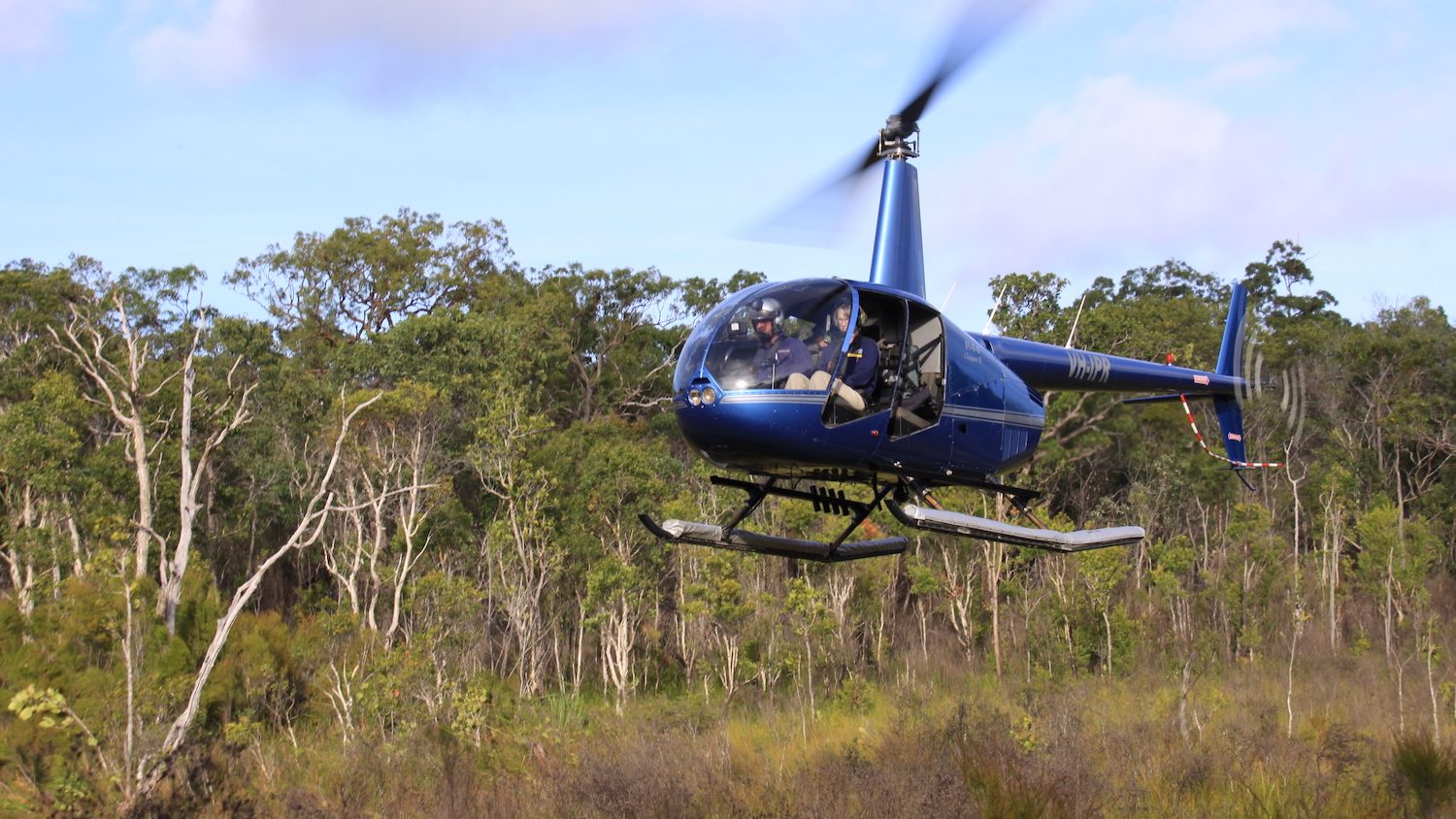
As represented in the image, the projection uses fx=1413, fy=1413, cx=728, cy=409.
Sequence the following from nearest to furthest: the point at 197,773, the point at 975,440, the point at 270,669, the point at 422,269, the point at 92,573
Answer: the point at 975,440 < the point at 197,773 < the point at 92,573 < the point at 270,669 < the point at 422,269

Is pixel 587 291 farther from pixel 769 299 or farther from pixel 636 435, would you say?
pixel 769 299

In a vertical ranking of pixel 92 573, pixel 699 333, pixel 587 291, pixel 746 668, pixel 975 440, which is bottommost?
pixel 746 668

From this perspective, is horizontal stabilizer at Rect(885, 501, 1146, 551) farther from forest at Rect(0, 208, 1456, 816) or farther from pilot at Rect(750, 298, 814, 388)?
forest at Rect(0, 208, 1456, 816)

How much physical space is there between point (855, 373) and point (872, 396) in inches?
8.5

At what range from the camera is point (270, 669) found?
91.0 feet

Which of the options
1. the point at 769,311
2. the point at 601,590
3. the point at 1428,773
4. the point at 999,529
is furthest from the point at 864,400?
the point at 601,590

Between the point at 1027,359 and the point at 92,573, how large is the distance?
17650 millimetres

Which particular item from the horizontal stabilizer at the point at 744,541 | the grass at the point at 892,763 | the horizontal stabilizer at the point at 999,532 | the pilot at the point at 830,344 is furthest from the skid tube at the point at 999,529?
the grass at the point at 892,763

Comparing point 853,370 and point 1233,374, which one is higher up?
point 1233,374

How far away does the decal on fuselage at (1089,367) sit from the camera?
13055mm

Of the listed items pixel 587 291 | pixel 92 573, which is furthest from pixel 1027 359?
pixel 587 291

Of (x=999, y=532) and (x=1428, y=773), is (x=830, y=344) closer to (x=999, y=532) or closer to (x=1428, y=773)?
(x=999, y=532)

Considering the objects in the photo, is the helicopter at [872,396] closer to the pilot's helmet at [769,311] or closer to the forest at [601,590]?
the pilot's helmet at [769,311]

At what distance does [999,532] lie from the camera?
10469 mm
